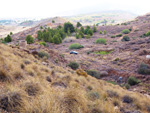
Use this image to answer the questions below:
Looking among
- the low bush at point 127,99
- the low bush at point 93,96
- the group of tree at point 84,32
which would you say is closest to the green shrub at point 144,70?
the low bush at point 127,99

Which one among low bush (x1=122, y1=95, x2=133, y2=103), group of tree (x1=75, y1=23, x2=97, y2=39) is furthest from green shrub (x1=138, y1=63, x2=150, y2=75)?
group of tree (x1=75, y1=23, x2=97, y2=39)

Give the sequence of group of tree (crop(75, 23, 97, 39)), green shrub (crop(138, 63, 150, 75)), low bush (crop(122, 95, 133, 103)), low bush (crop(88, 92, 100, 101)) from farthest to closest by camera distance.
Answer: group of tree (crop(75, 23, 97, 39)) < green shrub (crop(138, 63, 150, 75)) < low bush (crop(122, 95, 133, 103)) < low bush (crop(88, 92, 100, 101))

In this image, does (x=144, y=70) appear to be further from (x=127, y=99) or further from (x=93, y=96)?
(x=93, y=96)

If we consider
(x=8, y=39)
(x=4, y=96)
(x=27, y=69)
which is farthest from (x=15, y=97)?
(x=8, y=39)

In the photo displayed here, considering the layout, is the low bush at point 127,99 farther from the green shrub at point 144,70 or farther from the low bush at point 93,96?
the green shrub at point 144,70

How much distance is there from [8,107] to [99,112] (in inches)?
99.6

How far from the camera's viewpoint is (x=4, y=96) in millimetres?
3254

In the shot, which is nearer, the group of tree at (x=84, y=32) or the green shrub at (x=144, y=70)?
the green shrub at (x=144, y=70)

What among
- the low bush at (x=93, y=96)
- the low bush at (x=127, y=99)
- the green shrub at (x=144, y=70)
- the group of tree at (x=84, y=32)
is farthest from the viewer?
the group of tree at (x=84, y=32)

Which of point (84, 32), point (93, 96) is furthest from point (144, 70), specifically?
point (84, 32)

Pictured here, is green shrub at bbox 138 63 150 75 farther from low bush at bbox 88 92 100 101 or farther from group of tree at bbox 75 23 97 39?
group of tree at bbox 75 23 97 39

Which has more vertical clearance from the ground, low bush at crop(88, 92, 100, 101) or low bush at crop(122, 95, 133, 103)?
low bush at crop(88, 92, 100, 101)

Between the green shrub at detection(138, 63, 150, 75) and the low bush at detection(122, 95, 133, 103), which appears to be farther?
the green shrub at detection(138, 63, 150, 75)

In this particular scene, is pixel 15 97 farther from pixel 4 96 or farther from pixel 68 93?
pixel 68 93
